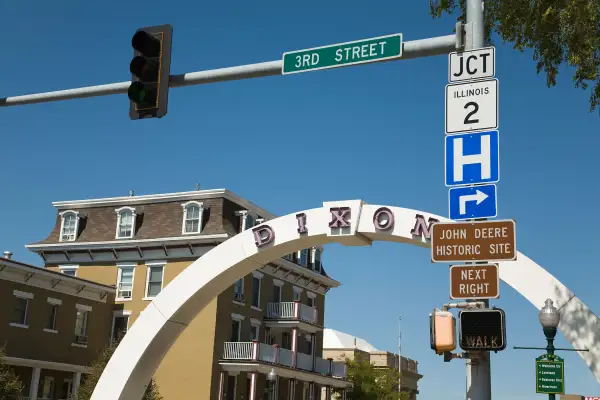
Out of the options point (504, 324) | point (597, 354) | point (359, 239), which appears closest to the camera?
point (504, 324)

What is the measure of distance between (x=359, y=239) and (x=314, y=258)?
36086 mm

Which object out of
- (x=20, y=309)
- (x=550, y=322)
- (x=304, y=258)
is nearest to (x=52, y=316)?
(x=20, y=309)

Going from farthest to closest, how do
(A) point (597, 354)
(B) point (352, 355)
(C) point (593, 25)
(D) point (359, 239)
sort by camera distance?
(B) point (352, 355) < (D) point (359, 239) < (A) point (597, 354) < (C) point (593, 25)

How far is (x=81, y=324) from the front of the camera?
4256cm

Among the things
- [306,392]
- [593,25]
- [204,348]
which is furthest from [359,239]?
[306,392]

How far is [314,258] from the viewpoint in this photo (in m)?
54.2

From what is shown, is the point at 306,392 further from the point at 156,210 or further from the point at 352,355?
the point at 352,355

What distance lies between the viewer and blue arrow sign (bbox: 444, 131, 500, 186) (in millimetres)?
8688

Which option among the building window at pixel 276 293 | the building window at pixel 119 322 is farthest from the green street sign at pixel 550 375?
the building window at pixel 276 293

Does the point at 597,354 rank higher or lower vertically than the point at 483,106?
lower

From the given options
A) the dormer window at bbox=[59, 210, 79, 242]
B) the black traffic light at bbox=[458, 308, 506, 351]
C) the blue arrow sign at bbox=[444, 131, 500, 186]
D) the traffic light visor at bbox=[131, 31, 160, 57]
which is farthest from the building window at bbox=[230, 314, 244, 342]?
the black traffic light at bbox=[458, 308, 506, 351]

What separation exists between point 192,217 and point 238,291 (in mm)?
5022

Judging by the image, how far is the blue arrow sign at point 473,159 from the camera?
8688 mm

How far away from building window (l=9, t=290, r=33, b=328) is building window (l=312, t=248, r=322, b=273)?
69.0 ft
